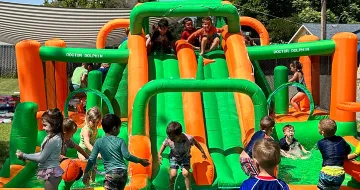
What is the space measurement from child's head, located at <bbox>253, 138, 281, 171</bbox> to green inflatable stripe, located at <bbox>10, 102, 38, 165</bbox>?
3.69 metres

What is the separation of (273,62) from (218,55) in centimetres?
1020

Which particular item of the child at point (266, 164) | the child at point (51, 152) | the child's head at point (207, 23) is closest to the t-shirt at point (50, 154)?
the child at point (51, 152)

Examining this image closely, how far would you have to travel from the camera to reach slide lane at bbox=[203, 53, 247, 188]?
547 cm

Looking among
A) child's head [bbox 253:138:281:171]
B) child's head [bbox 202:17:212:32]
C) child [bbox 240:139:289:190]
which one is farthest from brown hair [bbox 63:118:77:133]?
child's head [bbox 202:17:212:32]

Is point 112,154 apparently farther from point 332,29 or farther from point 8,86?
point 332,29

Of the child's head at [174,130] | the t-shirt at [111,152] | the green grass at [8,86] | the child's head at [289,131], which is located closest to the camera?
the t-shirt at [111,152]

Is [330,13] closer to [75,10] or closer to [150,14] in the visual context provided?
[75,10]

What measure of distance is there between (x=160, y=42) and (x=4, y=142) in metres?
3.41

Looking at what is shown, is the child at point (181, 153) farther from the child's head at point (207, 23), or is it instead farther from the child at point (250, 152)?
the child's head at point (207, 23)

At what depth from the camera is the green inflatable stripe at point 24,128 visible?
5.68 metres

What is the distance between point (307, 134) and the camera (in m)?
7.39

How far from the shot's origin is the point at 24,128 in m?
5.71

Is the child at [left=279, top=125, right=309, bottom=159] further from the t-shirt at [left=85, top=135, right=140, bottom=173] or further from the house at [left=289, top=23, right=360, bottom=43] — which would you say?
the house at [left=289, top=23, right=360, bottom=43]

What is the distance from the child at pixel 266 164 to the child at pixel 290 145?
4217 mm
